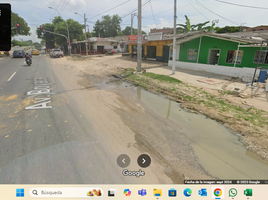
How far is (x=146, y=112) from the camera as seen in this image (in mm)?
6121

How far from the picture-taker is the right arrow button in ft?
11.2

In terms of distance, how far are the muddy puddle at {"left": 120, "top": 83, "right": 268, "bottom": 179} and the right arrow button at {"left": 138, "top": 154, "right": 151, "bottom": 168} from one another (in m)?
1.28

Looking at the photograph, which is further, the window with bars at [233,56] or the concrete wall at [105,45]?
the concrete wall at [105,45]

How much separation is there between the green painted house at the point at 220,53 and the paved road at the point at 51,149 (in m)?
13.4

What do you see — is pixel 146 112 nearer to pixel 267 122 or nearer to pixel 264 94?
pixel 267 122

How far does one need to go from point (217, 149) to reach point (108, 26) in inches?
2736

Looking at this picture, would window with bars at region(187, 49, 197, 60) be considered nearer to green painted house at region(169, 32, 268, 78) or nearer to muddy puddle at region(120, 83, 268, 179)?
green painted house at region(169, 32, 268, 78)

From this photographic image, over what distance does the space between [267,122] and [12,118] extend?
9107 millimetres

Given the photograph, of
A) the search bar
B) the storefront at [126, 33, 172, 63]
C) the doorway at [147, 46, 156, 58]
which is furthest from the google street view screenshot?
the doorway at [147, 46, 156, 58]

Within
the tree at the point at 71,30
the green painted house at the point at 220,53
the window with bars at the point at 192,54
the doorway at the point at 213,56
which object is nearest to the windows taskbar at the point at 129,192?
the green painted house at the point at 220,53

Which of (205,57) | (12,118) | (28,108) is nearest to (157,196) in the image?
(12,118)

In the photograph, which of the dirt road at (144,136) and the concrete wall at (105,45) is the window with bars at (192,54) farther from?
the concrete wall at (105,45)

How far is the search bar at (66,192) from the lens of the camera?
7.63 ft

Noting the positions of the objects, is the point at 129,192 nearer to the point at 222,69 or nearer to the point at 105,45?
the point at 222,69
